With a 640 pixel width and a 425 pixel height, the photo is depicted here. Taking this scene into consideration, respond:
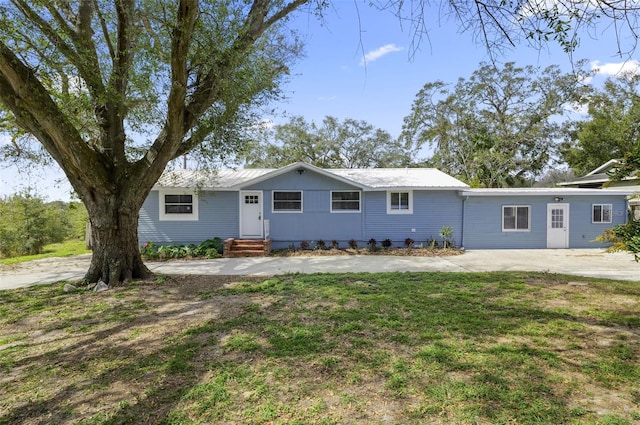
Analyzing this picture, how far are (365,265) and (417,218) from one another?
4458 millimetres

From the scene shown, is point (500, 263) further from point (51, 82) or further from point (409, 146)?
point (409, 146)

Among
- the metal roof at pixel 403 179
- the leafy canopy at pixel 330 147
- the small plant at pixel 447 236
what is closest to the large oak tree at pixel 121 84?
the metal roof at pixel 403 179

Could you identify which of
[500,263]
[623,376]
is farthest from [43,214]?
[623,376]

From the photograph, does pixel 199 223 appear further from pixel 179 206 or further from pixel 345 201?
pixel 345 201

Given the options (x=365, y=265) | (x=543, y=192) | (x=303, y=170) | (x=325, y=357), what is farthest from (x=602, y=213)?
(x=325, y=357)

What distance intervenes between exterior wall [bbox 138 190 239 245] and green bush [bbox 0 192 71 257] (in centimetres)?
876

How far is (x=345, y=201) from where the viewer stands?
13.2 m


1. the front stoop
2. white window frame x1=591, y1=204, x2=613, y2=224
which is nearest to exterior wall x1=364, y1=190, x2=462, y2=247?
the front stoop

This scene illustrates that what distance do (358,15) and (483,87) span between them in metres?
25.7

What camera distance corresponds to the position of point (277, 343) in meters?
4.02

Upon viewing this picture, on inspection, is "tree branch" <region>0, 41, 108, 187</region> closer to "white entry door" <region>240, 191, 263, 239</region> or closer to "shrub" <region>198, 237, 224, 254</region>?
"shrub" <region>198, 237, 224, 254</region>

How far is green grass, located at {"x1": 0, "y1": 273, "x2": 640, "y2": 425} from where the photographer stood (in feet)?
8.88

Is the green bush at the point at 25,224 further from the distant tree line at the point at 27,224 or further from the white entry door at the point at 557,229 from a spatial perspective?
the white entry door at the point at 557,229

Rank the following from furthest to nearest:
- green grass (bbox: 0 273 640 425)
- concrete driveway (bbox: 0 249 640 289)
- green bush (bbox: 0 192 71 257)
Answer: green bush (bbox: 0 192 71 257) → concrete driveway (bbox: 0 249 640 289) → green grass (bbox: 0 273 640 425)
